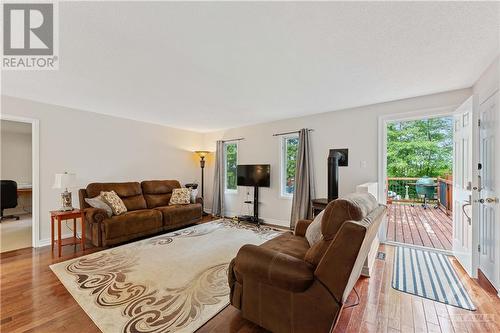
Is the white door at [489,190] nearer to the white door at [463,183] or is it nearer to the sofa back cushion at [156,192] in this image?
the white door at [463,183]

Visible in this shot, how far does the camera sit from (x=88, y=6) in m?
1.43

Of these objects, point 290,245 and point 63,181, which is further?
point 63,181

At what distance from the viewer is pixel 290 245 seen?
6.89 ft

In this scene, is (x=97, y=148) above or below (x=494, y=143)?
above

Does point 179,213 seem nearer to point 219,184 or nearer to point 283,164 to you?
point 219,184

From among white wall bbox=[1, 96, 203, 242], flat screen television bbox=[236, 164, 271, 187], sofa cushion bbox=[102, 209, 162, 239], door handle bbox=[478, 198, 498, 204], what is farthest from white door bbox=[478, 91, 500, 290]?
white wall bbox=[1, 96, 203, 242]

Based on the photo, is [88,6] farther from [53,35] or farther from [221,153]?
[221,153]

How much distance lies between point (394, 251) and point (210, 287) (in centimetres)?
285

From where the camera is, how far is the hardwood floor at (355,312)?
1621mm

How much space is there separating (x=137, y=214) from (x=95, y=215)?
605mm

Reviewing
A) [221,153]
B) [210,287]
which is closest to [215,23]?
[210,287]

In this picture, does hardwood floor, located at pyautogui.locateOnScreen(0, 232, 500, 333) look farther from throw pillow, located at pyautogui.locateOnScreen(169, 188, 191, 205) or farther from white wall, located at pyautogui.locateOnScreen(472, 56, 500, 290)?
throw pillow, located at pyautogui.locateOnScreen(169, 188, 191, 205)

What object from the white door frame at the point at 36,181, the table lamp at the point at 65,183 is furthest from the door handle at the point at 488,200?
the white door frame at the point at 36,181

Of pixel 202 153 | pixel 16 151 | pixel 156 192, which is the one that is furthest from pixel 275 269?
pixel 16 151
